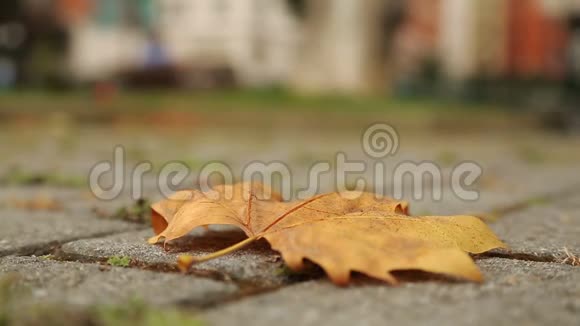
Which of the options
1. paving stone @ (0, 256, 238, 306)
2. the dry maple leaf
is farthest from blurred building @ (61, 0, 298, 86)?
paving stone @ (0, 256, 238, 306)

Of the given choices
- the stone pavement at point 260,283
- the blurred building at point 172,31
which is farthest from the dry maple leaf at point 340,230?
the blurred building at point 172,31

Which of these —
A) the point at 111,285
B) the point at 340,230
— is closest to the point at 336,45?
the point at 340,230

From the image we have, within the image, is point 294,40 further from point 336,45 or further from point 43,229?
point 43,229

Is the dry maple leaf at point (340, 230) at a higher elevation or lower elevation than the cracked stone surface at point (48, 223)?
higher

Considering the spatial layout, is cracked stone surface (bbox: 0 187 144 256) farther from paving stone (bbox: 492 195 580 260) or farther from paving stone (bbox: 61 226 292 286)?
paving stone (bbox: 492 195 580 260)

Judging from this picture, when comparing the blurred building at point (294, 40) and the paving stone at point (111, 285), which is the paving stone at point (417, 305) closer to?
the paving stone at point (111, 285)

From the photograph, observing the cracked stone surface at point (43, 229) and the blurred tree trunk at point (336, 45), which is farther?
the blurred tree trunk at point (336, 45)
